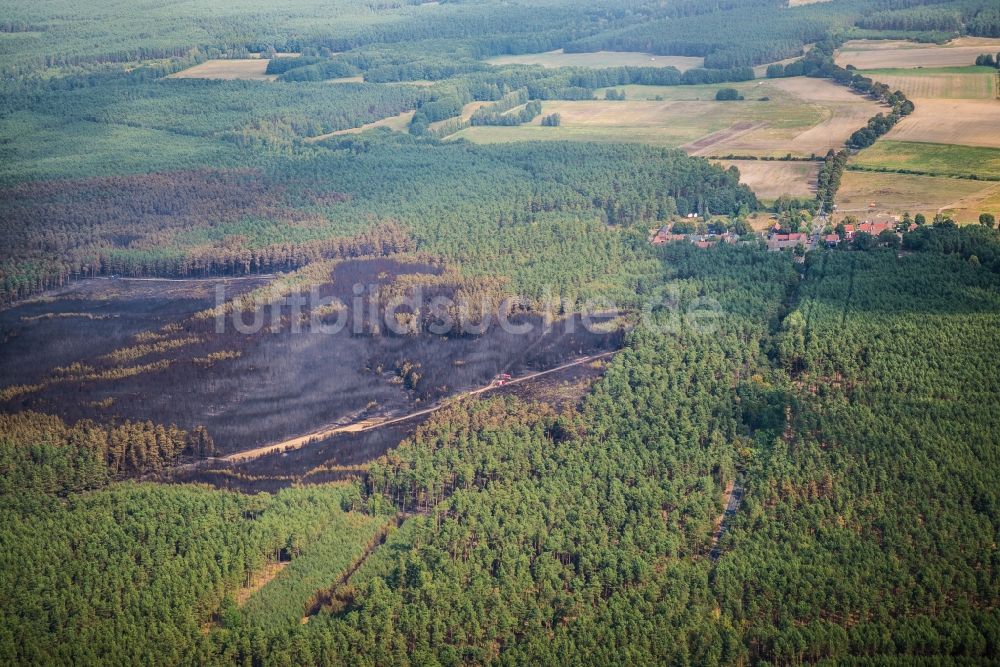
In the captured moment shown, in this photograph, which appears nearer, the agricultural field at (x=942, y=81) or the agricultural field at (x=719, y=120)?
the agricultural field at (x=719, y=120)

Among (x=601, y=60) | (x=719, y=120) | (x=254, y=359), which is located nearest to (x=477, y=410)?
(x=254, y=359)

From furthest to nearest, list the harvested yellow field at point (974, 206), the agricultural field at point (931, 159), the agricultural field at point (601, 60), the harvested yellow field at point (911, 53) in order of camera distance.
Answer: the agricultural field at point (601, 60) < the harvested yellow field at point (911, 53) < the agricultural field at point (931, 159) < the harvested yellow field at point (974, 206)

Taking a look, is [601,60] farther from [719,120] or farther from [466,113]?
[719,120]

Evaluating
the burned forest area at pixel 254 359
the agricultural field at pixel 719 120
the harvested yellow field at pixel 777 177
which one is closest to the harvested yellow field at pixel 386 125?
the agricultural field at pixel 719 120

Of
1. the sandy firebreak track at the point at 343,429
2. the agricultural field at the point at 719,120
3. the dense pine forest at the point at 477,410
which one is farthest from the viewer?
the agricultural field at the point at 719,120

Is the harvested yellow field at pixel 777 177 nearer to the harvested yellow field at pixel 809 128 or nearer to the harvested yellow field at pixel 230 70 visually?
the harvested yellow field at pixel 809 128

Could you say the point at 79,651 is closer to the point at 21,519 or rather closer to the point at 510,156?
the point at 21,519
